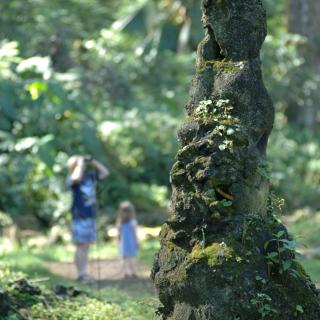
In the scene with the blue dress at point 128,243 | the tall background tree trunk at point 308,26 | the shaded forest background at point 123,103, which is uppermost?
the tall background tree trunk at point 308,26

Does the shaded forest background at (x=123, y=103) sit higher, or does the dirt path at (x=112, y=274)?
the shaded forest background at (x=123, y=103)

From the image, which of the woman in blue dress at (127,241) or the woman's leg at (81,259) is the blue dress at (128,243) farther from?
the woman's leg at (81,259)

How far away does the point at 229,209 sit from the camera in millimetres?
5785

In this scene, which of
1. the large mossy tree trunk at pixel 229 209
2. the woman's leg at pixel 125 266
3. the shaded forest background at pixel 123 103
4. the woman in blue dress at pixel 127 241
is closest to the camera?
the large mossy tree trunk at pixel 229 209

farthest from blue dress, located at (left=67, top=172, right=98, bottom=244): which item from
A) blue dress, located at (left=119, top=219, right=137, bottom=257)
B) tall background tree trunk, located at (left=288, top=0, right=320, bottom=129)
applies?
tall background tree trunk, located at (left=288, top=0, right=320, bottom=129)

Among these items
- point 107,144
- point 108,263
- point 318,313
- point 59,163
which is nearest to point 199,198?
point 318,313

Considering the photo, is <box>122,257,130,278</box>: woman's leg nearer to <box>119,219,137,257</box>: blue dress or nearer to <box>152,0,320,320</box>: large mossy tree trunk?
<box>119,219,137,257</box>: blue dress

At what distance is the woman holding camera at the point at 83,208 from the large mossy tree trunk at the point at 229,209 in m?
5.67

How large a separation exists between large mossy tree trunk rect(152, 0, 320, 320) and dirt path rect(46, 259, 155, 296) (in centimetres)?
443

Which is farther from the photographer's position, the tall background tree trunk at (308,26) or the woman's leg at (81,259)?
the tall background tree trunk at (308,26)

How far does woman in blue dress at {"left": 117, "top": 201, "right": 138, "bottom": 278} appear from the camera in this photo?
1257cm

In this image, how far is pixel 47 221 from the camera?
18953mm

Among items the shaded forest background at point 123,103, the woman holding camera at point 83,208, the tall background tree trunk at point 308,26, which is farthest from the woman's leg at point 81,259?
the tall background tree trunk at point 308,26

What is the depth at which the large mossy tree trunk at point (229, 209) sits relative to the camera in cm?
562
